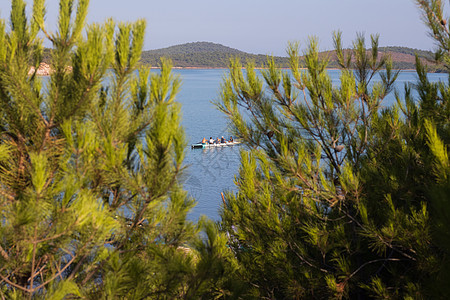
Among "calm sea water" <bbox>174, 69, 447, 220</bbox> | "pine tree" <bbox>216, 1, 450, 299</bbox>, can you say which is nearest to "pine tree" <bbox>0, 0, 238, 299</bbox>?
"pine tree" <bbox>216, 1, 450, 299</bbox>

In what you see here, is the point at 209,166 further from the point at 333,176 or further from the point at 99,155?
the point at 99,155

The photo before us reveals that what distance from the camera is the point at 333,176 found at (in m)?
5.02

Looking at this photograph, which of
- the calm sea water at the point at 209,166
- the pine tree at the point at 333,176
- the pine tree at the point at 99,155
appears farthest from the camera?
the calm sea water at the point at 209,166

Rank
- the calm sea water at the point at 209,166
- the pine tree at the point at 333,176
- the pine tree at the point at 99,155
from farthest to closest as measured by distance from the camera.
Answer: the calm sea water at the point at 209,166 < the pine tree at the point at 333,176 < the pine tree at the point at 99,155

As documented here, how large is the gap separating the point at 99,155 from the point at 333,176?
2.91m

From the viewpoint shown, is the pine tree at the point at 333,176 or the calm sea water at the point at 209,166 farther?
the calm sea water at the point at 209,166

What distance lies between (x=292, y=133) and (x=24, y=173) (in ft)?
9.56

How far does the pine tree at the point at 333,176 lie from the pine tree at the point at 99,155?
1.39 m

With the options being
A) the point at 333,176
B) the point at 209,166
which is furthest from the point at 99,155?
the point at 209,166

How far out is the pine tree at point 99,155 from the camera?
2.74m

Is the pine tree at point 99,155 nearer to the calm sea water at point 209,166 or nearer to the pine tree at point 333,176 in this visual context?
the pine tree at point 333,176

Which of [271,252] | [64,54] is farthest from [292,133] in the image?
[64,54]

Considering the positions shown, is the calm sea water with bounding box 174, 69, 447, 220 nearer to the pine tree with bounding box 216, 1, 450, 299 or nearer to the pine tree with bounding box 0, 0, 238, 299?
the pine tree with bounding box 216, 1, 450, 299

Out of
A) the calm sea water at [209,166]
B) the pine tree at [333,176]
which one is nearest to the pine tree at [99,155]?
the pine tree at [333,176]
